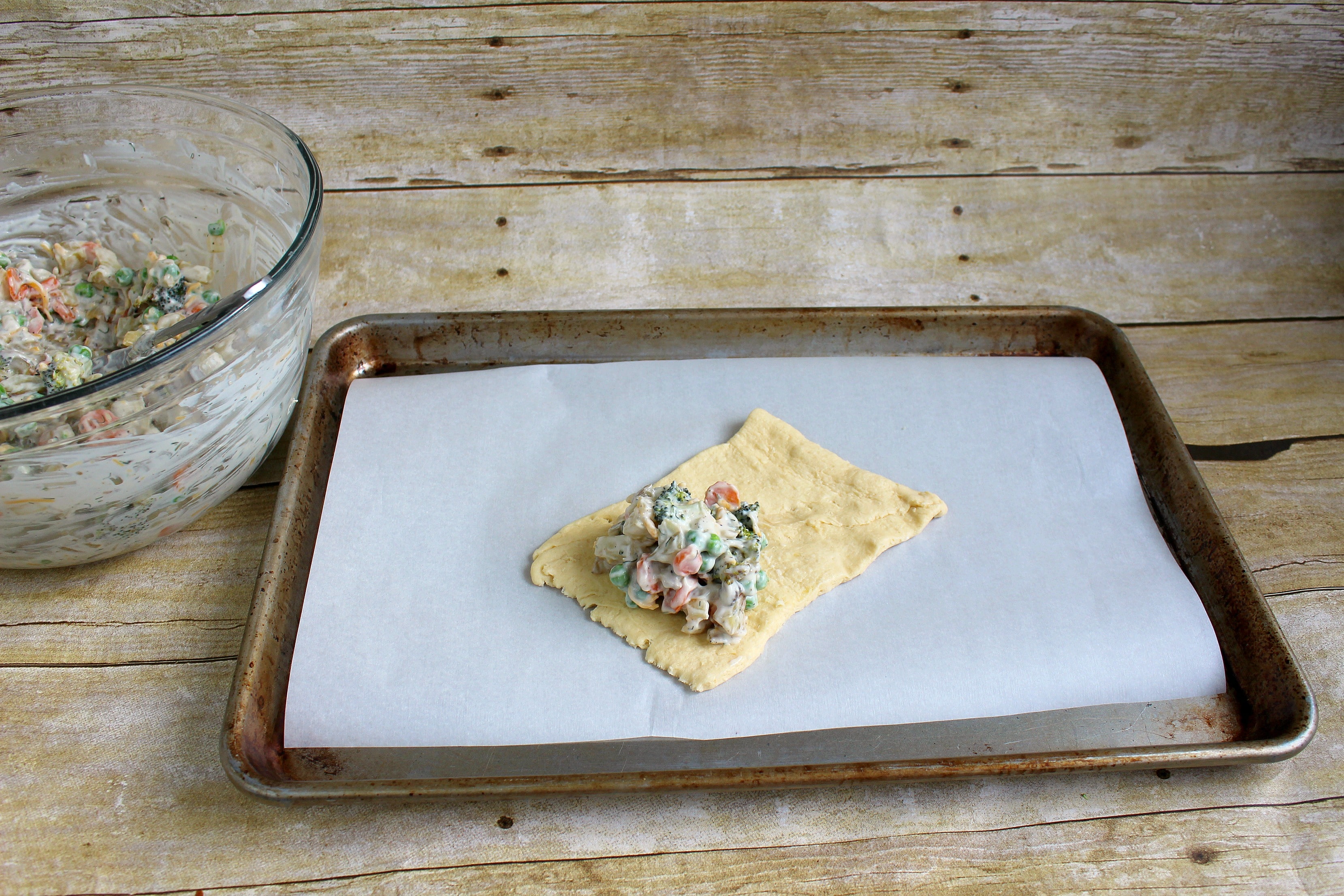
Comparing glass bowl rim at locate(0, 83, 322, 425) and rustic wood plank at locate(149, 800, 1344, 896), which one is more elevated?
glass bowl rim at locate(0, 83, 322, 425)

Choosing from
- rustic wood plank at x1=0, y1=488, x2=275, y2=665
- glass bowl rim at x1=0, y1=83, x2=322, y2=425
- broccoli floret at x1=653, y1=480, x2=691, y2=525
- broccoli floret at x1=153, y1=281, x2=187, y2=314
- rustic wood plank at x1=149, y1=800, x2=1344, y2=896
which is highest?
glass bowl rim at x1=0, y1=83, x2=322, y2=425

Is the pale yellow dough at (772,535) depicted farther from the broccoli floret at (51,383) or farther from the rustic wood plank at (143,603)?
the broccoli floret at (51,383)

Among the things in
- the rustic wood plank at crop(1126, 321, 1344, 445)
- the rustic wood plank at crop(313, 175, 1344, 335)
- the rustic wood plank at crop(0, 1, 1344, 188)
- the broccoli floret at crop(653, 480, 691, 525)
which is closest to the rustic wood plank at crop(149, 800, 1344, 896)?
the broccoli floret at crop(653, 480, 691, 525)

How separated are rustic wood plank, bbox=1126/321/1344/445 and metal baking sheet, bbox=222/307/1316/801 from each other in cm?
18

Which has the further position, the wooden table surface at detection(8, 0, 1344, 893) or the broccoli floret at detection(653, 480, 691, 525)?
the wooden table surface at detection(8, 0, 1344, 893)

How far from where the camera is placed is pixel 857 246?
61.7 inches

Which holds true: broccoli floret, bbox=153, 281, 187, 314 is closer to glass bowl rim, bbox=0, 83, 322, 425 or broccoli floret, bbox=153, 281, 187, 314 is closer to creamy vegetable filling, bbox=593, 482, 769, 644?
glass bowl rim, bbox=0, 83, 322, 425

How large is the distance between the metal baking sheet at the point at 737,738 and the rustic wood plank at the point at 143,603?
4.2 inches

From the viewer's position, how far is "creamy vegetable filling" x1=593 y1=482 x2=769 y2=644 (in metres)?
0.95

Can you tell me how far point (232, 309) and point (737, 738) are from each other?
2.18 feet

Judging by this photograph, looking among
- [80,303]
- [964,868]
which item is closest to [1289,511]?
[964,868]

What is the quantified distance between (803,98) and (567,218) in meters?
0.44

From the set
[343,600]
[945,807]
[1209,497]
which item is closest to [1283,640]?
[1209,497]

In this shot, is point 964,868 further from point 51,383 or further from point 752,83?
Answer: point 752,83
